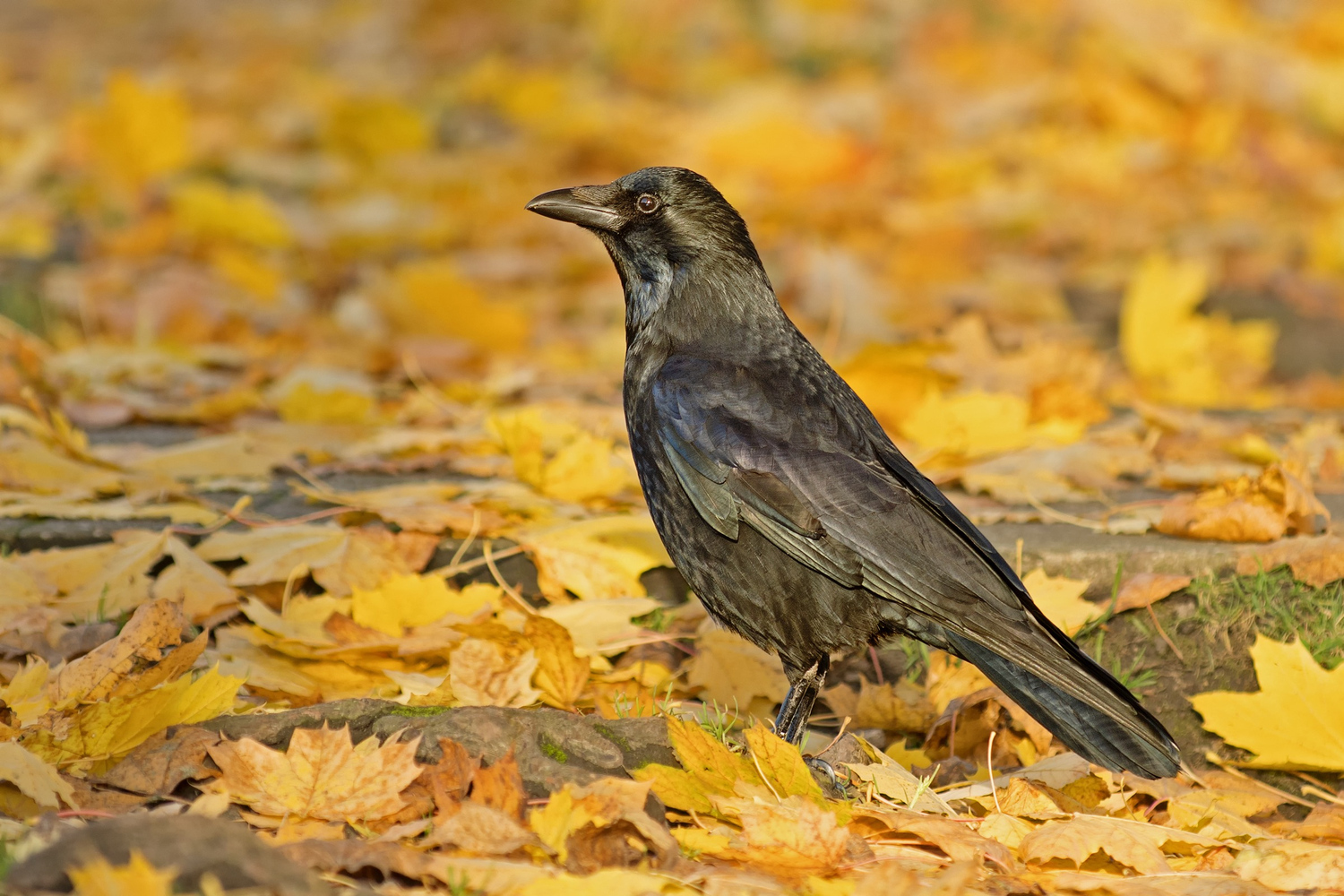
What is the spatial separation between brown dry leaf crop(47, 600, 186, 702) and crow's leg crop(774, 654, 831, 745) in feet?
3.79

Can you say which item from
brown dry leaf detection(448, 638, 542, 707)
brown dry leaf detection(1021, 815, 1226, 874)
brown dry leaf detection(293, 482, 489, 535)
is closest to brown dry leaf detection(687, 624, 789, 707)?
brown dry leaf detection(448, 638, 542, 707)

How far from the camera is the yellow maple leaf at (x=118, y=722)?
2.33 meters

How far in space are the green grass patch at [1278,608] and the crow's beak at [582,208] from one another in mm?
1584

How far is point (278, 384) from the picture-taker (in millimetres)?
4793

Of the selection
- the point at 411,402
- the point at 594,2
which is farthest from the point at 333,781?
the point at 594,2

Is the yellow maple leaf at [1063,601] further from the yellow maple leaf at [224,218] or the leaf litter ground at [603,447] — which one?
the yellow maple leaf at [224,218]

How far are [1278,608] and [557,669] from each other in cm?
162

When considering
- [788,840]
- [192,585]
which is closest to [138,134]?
[192,585]

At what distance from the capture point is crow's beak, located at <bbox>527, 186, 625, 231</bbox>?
321cm

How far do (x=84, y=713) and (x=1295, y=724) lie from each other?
228cm

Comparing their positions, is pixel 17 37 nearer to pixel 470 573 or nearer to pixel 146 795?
pixel 470 573

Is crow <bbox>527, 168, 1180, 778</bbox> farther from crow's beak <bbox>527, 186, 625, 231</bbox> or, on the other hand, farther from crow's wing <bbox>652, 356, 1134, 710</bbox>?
crow's beak <bbox>527, 186, 625, 231</bbox>

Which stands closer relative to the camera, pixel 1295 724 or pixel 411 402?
pixel 1295 724

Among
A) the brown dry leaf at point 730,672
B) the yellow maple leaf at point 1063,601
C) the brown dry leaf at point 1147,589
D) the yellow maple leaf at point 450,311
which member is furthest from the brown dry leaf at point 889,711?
the yellow maple leaf at point 450,311
